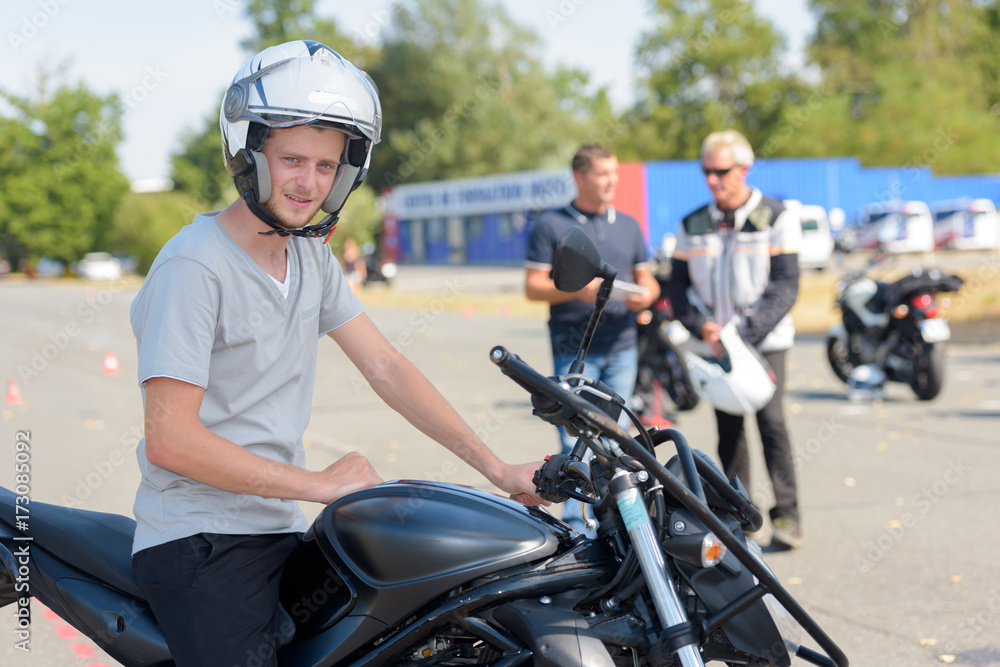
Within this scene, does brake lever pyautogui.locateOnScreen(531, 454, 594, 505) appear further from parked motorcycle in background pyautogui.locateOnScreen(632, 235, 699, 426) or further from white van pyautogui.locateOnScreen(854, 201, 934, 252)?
white van pyautogui.locateOnScreen(854, 201, 934, 252)

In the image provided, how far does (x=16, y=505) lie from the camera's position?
2.47 metres

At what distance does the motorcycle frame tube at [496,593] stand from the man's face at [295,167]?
0.90 m

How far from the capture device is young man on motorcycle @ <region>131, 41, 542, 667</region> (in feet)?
6.56

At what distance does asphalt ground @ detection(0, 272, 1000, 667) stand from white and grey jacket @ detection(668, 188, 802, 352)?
1238mm

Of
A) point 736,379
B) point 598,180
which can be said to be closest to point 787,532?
point 736,379

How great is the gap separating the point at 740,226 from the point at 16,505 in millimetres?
3873

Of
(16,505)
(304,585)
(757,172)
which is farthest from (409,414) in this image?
(757,172)

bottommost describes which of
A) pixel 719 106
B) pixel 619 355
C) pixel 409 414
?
pixel 619 355

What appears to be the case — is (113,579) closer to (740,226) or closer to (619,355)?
(619,355)

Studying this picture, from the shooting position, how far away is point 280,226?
2.17 m

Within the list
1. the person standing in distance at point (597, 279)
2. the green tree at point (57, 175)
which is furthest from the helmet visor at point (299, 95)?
the green tree at point (57, 175)

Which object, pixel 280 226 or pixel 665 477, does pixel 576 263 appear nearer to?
pixel 665 477

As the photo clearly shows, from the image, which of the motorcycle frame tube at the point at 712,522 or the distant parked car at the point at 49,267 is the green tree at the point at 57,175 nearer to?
the distant parked car at the point at 49,267

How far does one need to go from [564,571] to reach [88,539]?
1.21 m
